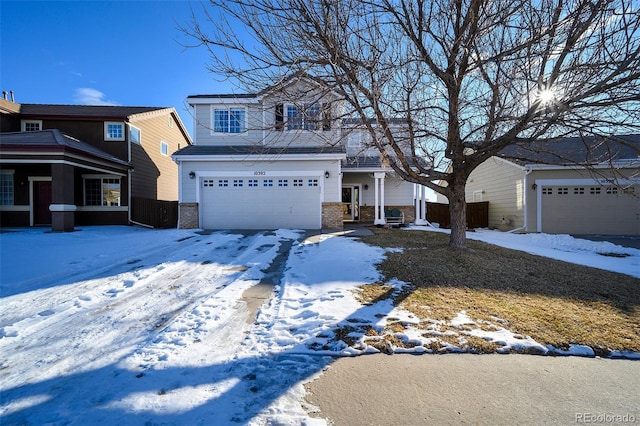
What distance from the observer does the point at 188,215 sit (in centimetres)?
1312

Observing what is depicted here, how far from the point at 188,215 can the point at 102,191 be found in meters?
6.19

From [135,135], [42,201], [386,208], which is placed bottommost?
[386,208]

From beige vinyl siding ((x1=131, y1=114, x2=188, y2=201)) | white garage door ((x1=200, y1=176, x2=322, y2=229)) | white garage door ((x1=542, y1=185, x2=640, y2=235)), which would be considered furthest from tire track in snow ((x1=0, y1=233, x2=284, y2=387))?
white garage door ((x1=542, y1=185, x2=640, y2=235))

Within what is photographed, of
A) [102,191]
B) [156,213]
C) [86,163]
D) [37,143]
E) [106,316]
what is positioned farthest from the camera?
[102,191]

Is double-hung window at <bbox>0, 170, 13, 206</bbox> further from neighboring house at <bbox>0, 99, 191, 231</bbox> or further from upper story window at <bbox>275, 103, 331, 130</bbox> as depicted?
upper story window at <bbox>275, 103, 331, 130</bbox>

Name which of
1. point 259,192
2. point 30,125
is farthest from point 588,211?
point 30,125

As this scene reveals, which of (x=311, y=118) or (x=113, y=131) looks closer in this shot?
(x=311, y=118)

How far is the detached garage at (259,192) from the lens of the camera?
42.8 ft

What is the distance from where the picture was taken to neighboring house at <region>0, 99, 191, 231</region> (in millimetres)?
14109

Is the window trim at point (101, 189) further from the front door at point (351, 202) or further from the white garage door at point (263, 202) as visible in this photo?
the front door at point (351, 202)

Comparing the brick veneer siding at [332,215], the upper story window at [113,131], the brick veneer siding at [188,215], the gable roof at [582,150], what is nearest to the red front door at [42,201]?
the upper story window at [113,131]

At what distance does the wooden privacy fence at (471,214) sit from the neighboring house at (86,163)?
16043mm

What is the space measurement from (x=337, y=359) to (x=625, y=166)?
15.9m

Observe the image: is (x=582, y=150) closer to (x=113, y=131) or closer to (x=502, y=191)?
(x=502, y=191)
